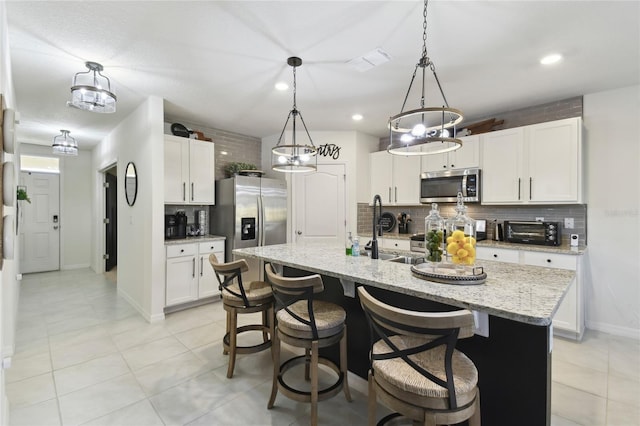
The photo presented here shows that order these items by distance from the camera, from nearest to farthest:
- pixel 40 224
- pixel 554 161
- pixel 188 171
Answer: pixel 554 161, pixel 188 171, pixel 40 224

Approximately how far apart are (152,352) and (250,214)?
6.86 feet

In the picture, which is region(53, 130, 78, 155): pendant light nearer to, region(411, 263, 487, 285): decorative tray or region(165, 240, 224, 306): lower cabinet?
region(165, 240, 224, 306): lower cabinet

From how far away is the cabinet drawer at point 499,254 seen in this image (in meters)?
3.36

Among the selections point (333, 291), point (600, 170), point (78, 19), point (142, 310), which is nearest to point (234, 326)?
point (333, 291)

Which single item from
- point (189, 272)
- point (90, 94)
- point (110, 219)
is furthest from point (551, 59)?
point (110, 219)

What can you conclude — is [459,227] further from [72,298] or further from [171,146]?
[72,298]

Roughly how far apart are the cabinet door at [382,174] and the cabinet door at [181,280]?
2938 mm

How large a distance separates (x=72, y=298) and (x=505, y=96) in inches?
248

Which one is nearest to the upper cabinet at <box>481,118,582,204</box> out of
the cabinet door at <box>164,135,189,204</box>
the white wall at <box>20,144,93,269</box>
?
the cabinet door at <box>164,135,189,204</box>

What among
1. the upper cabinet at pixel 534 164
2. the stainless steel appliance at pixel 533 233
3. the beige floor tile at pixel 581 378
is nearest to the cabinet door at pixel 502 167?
the upper cabinet at pixel 534 164

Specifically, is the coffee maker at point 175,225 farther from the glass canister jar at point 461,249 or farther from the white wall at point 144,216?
the glass canister jar at point 461,249

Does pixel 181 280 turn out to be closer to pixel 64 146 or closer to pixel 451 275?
pixel 64 146

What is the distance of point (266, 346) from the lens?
2469 mm

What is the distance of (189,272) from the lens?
3902 mm
